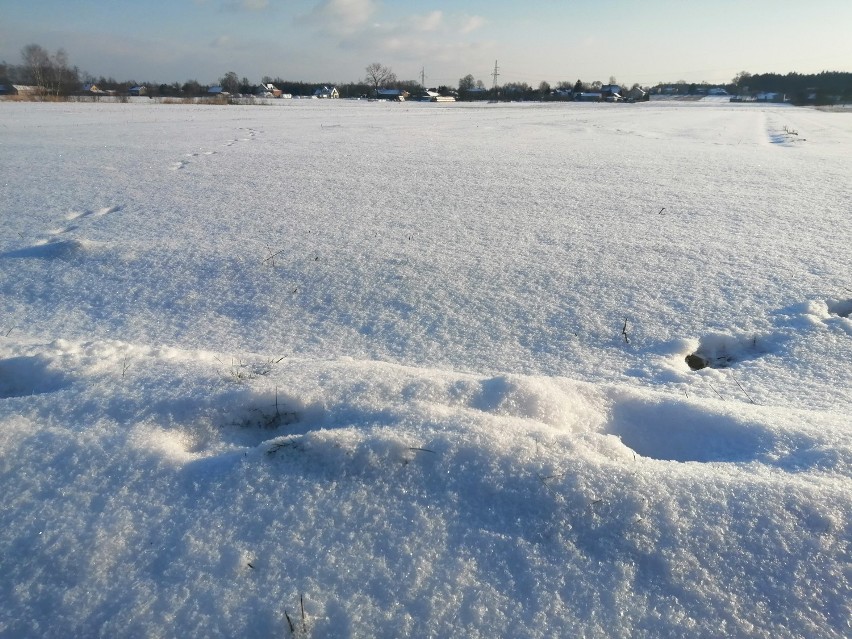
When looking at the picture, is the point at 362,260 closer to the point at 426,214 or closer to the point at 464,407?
the point at 426,214

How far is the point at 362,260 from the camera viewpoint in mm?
2885

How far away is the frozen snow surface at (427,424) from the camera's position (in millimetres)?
1035

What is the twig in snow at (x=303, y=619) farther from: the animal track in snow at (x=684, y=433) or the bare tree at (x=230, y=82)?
the bare tree at (x=230, y=82)

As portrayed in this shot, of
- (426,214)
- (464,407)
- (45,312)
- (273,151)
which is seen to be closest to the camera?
(464,407)

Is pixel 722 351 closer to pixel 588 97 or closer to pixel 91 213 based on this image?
pixel 91 213

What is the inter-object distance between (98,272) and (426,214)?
6.52 feet

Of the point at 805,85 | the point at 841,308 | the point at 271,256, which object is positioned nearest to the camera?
the point at 841,308

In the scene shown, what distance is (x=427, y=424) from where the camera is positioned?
1.46m

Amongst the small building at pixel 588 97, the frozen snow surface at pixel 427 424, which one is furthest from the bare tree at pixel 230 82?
the frozen snow surface at pixel 427 424

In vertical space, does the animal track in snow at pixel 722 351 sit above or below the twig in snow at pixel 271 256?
below

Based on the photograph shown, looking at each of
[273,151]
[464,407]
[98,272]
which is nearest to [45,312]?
[98,272]

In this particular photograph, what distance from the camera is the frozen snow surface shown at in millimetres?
1035

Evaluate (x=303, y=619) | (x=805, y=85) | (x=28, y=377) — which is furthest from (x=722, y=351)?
(x=805, y=85)

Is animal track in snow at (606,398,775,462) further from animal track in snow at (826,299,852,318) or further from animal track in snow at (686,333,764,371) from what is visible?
animal track in snow at (826,299,852,318)
